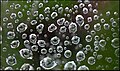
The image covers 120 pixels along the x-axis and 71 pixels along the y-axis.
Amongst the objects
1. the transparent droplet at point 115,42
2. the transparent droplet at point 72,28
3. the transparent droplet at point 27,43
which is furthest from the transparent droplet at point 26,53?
the transparent droplet at point 115,42

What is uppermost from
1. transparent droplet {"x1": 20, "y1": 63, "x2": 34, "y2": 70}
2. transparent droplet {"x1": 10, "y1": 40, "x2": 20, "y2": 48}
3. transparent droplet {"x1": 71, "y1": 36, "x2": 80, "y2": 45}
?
transparent droplet {"x1": 10, "y1": 40, "x2": 20, "y2": 48}

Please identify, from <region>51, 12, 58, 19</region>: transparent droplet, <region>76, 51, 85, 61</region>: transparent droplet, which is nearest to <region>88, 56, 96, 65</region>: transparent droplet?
<region>76, 51, 85, 61</region>: transparent droplet

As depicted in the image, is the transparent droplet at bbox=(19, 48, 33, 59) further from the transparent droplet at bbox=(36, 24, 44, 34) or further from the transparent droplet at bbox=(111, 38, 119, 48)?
the transparent droplet at bbox=(111, 38, 119, 48)

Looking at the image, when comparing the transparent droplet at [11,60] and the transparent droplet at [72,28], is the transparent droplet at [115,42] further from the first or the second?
the transparent droplet at [11,60]

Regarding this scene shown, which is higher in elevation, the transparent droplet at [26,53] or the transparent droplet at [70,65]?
the transparent droplet at [26,53]

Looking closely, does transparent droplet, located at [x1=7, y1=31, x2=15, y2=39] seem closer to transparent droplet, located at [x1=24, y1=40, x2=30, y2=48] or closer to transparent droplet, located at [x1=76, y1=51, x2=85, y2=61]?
transparent droplet, located at [x1=24, y1=40, x2=30, y2=48]

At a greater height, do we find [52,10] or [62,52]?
[52,10]

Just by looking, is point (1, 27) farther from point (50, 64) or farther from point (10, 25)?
point (50, 64)

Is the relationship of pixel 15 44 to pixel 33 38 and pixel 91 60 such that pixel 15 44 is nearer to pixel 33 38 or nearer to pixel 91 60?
pixel 33 38

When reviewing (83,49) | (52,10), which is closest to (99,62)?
(83,49)

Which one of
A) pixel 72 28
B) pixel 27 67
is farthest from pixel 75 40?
pixel 27 67

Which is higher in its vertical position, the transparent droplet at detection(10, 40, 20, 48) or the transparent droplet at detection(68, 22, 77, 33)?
the transparent droplet at detection(68, 22, 77, 33)
